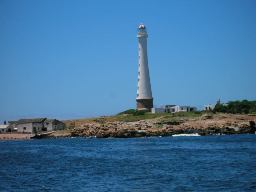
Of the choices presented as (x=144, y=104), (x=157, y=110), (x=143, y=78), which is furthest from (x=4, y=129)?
(x=143, y=78)

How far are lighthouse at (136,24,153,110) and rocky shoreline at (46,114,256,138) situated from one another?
7066 mm

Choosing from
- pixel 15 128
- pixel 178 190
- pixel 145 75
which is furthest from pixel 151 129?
pixel 178 190

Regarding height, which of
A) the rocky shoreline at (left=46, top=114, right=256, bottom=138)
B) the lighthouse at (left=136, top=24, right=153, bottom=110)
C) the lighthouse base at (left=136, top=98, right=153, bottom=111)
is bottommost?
the rocky shoreline at (left=46, top=114, right=256, bottom=138)

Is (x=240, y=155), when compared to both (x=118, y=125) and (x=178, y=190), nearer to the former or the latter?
(x=178, y=190)

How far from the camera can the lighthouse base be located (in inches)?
4365

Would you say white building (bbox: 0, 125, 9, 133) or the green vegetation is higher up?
the green vegetation

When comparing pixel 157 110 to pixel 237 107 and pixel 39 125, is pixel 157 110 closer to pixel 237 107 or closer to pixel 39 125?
pixel 237 107

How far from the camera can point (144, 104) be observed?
11131cm

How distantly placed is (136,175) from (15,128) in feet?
335

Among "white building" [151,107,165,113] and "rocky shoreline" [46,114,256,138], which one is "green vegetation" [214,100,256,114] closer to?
"rocky shoreline" [46,114,256,138]

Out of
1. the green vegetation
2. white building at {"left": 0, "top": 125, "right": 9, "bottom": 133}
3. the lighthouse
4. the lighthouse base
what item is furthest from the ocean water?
white building at {"left": 0, "top": 125, "right": 9, "bottom": 133}

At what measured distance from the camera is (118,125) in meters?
104

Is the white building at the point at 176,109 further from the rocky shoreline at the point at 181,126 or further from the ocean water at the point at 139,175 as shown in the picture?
the ocean water at the point at 139,175

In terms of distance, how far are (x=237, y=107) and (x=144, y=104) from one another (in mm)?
22529
